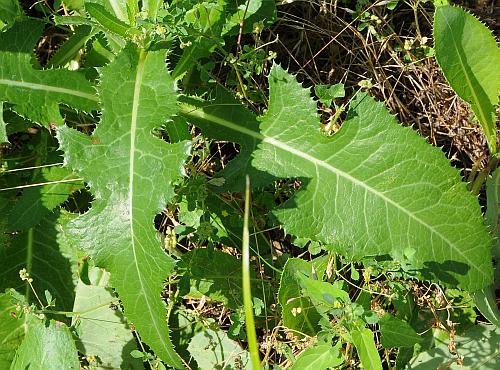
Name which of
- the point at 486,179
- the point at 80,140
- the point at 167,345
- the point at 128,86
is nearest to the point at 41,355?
the point at 167,345


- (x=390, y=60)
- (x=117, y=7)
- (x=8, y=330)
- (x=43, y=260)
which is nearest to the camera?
(x=117, y=7)

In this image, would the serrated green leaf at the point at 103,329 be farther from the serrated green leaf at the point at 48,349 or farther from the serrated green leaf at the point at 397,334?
the serrated green leaf at the point at 397,334

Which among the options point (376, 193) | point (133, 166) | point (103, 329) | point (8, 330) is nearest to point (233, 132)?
point (133, 166)

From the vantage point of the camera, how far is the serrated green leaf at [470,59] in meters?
2.57

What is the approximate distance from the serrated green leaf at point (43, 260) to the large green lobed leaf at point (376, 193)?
1094 mm

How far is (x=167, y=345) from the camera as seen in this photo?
2.28 m

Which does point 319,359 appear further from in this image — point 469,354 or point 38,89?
point 38,89

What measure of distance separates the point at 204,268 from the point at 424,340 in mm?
1054

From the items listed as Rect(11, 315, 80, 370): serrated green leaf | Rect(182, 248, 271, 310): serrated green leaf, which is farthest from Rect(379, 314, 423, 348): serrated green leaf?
Rect(11, 315, 80, 370): serrated green leaf

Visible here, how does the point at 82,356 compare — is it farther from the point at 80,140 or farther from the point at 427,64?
the point at 427,64

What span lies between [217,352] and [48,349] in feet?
2.49

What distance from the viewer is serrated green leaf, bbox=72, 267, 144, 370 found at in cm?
299

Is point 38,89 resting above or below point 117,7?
below

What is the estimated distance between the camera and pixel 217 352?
2.97 meters
